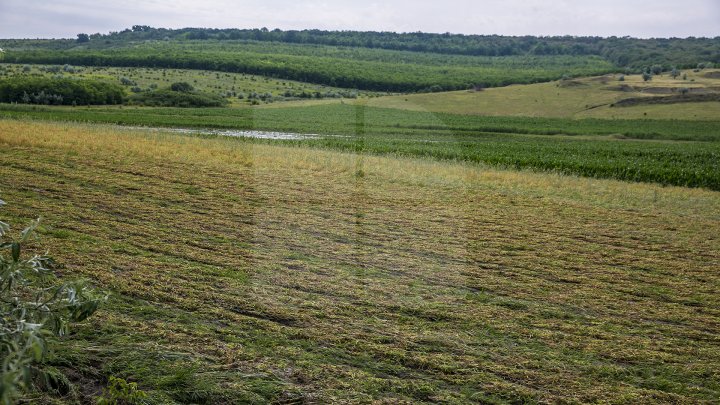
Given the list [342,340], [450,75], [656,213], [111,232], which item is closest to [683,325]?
[342,340]

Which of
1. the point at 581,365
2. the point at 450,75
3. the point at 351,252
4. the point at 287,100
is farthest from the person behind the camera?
the point at 450,75

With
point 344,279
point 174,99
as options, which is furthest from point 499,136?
point 344,279

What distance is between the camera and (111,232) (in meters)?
9.76

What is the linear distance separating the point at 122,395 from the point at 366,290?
150 inches

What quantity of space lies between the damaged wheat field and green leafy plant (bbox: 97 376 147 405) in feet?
0.63

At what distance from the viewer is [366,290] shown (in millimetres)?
7855

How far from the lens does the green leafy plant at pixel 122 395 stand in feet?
14.5

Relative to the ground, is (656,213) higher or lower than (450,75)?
lower

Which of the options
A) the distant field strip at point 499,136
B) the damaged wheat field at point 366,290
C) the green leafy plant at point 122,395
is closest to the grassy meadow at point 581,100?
the distant field strip at point 499,136

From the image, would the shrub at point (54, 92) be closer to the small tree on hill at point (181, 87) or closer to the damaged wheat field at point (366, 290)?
the small tree on hill at point (181, 87)

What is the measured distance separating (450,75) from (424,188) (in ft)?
349

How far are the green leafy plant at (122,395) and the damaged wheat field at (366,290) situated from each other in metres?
0.19

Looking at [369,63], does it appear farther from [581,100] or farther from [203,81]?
[581,100]

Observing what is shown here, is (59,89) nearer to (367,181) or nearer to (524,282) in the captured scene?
(367,181)
